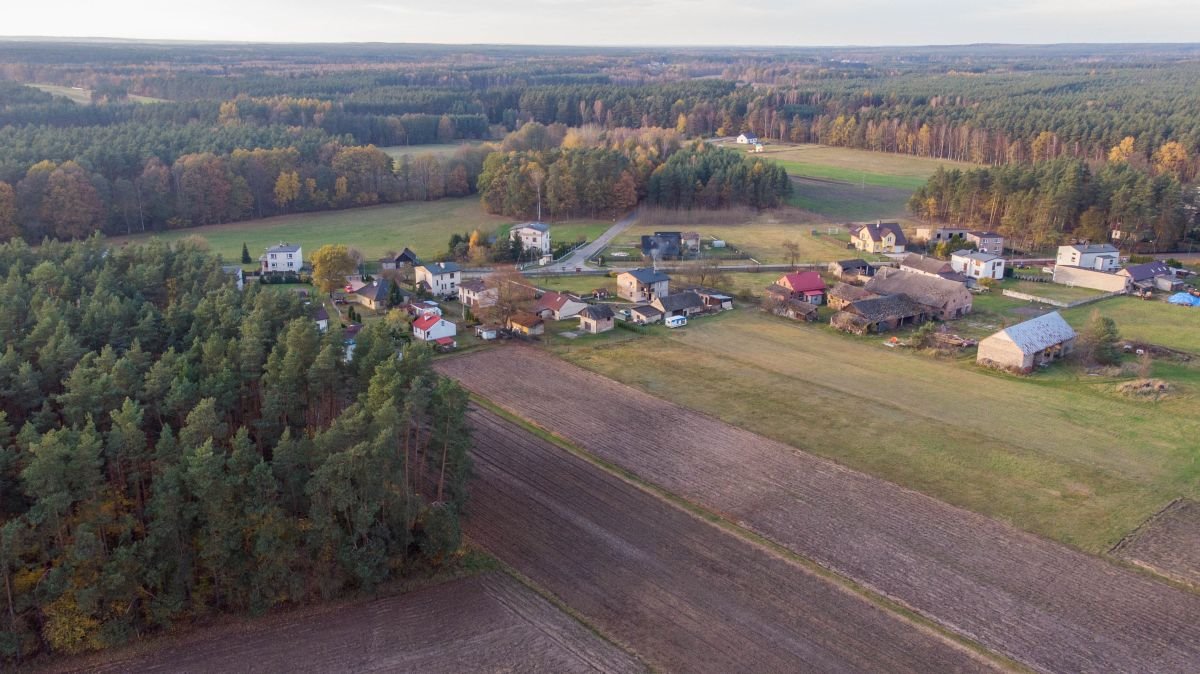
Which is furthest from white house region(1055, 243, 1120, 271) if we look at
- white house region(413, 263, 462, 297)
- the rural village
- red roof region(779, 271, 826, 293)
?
white house region(413, 263, 462, 297)

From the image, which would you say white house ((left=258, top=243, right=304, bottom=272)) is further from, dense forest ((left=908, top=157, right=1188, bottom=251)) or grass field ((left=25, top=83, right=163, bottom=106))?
grass field ((left=25, top=83, right=163, bottom=106))

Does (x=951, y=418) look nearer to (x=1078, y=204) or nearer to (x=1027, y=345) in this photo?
(x=1027, y=345)

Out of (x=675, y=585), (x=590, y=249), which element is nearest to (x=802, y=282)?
(x=590, y=249)

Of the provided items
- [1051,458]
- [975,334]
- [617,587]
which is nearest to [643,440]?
[617,587]

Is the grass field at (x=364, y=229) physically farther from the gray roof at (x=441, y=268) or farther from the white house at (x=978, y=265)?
the white house at (x=978, y=265)

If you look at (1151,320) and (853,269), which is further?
(853,269)

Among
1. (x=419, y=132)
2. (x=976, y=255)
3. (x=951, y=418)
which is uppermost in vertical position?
(x=419, y=132)
